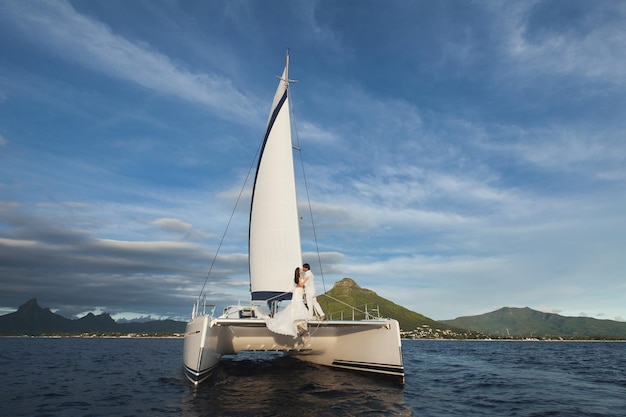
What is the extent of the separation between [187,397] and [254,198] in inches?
320

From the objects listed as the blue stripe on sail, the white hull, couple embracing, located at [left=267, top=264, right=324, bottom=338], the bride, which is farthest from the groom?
the blue stripe on sail

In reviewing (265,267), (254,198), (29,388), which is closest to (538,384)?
(265,267)

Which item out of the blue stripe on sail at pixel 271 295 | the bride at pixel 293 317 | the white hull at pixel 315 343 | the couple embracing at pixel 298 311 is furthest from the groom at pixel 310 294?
the blue stripe on sail at pixel 271 295

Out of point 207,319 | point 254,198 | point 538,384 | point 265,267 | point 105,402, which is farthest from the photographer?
point 254,198

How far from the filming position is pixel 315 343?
45.5 feet

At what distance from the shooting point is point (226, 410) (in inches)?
318

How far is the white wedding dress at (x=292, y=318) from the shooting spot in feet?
34.6

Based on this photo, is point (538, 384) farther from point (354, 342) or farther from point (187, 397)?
point (187, 397)

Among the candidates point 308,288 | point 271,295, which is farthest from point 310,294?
point 271,295

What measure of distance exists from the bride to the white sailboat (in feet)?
0.23

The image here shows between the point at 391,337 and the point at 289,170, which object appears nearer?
the point at 391,337

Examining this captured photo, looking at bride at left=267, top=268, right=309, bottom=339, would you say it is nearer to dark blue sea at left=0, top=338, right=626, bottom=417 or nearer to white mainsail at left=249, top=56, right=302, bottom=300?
dark blue sea at left=0, top=338, right=626, bottom=417

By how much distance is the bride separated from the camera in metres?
10.5

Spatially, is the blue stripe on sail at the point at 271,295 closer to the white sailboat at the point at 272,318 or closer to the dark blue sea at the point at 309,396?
the white sailboat at the point at 272,318
